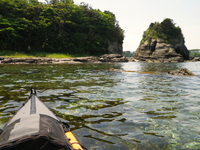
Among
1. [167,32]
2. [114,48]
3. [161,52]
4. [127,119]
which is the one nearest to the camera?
[127,119]

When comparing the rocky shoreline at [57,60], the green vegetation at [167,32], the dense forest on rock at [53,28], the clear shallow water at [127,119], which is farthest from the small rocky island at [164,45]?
the clear shallow water at [127,119]

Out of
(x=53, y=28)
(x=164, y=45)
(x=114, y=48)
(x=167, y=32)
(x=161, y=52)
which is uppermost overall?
(x=167, y=32)

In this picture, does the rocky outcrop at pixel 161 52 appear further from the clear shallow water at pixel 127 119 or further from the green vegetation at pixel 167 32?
the clear shallow water at pixel 127 119

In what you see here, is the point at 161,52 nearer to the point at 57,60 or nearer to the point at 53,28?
the point at 53,28

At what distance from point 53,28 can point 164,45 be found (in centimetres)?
4346

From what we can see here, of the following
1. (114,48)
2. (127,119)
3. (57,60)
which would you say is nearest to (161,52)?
(114,48)

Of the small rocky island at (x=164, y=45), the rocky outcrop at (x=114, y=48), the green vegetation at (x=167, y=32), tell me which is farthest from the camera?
the green vegetation at (x=167, y=32)

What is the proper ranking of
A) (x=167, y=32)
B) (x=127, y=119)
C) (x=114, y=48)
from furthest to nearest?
(x=167, y=32) → (x=114, y=48) → (x=127, y=119)

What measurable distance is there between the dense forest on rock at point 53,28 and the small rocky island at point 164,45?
16.9 metres

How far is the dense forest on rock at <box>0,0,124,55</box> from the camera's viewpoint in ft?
142

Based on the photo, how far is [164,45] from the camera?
221 feet

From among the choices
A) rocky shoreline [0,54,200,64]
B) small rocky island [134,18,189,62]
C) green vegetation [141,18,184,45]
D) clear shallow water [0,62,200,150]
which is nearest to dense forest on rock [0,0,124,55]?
rocky shoreline [0,54,200,64]

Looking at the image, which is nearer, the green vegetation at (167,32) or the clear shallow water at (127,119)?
the clear shallow water at (127,119)

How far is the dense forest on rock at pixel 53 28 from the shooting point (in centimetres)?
4334
